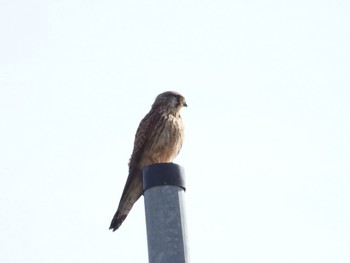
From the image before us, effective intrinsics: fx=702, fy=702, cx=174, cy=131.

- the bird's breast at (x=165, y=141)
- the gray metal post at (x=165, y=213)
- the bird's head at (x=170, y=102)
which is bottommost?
the gray metal post at (x=165, y=213)

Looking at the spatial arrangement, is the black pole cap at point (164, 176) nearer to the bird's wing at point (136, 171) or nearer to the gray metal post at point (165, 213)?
the gray metal post at point (165, 213)

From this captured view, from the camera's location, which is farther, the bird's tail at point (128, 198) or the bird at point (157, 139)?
the bird at point (157, 139)

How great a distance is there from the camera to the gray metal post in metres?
3.02

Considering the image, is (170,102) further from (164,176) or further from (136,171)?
(164,176)

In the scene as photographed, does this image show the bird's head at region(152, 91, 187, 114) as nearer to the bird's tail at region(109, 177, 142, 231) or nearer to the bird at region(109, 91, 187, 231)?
the bird at region(109, 91, 187, 231)

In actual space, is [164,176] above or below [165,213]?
above

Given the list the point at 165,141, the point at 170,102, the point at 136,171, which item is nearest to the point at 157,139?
the point at 165,141

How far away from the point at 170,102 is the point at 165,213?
147 inches

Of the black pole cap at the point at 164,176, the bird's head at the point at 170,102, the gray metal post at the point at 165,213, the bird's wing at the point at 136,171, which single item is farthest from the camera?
the bird's head at the point at 170,102

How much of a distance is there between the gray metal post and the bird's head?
10.8 feet

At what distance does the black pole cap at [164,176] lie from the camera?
334 centimetres

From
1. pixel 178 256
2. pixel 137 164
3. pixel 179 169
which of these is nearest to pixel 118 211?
pixel 137 164

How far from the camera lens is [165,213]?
316 centimetres

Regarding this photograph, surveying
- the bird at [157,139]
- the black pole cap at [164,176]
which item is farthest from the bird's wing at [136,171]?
the black pole cap at [164,176]
